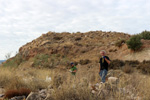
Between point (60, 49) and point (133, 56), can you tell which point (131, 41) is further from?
point (60, 49)

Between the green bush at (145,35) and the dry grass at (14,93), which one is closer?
Result: the dry grass at (14,93)

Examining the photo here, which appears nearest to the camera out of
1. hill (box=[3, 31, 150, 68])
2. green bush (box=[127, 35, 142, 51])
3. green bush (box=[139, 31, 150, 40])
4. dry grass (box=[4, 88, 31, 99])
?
dry grass (box=[4, 88, 31, 99])

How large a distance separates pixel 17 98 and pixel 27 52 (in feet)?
73.6

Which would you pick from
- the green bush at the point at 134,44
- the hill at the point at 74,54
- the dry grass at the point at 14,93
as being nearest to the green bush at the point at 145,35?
the hill at the point at 74,54

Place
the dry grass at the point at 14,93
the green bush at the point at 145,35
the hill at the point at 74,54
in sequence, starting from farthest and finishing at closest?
the green bush at the point at 145,35 → the hill at the point at 74,54 → the dry grass at the point at 14,93

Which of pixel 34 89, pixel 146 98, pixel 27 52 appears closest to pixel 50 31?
pixel 27 52

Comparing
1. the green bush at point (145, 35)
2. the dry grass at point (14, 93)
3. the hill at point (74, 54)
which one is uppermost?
the green bush at point (145, 35)

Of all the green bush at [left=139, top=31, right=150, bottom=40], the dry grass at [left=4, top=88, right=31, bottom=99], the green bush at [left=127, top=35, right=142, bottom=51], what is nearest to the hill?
the green bush at [left=127, top=35, right=142, bottom=51]

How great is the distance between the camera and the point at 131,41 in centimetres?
1653

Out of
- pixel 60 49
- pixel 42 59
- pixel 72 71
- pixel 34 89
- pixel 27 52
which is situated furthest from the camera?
pixel 27 52

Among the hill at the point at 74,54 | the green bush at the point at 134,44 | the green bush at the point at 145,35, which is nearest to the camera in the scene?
the green bush at the point at 134,44

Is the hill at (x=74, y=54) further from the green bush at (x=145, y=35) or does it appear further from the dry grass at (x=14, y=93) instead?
the dry grass at (x=14, y=93)

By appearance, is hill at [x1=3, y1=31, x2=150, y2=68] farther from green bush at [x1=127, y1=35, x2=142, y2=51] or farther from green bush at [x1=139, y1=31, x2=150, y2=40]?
green bush at [x1=139, y1=31, x2=150, y2=40]

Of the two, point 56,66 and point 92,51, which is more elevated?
point 92,51
